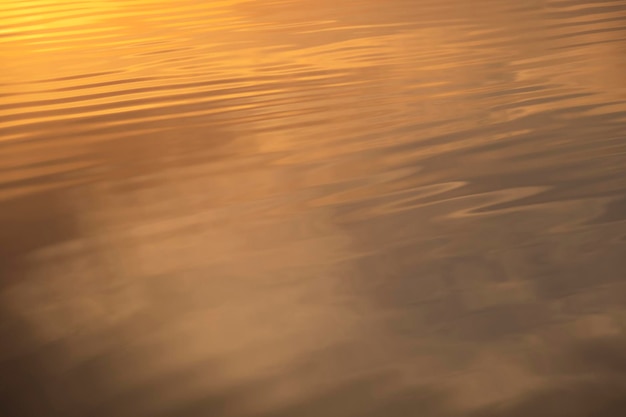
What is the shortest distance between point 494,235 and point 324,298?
20 cm

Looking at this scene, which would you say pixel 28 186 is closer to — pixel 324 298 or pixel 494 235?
pixel 324 298

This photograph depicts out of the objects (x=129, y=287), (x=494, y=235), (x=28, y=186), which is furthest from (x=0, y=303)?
(x=494, y=235)

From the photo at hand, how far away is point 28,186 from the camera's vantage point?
0.92 metres

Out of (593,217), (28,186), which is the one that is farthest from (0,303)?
(593,217)

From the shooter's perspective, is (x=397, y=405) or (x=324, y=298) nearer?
(x=397, y=405)

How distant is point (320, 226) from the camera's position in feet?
2.60

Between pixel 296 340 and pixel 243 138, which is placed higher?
pixel 243 138

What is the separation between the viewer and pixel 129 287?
708 millimetres

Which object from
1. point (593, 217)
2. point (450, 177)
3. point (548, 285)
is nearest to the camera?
point (548, 285)

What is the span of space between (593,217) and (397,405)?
0.35 m

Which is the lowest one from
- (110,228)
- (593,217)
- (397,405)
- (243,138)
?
(397,405)

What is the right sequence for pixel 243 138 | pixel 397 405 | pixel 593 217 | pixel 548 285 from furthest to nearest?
pixel 243 138
pixel 593 217
pixel 548 285
pixel 397 405

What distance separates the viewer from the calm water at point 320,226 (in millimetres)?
578

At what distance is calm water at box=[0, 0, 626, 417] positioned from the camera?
22.8 inches
